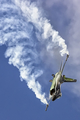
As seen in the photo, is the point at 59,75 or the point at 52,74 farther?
the point at 52,74

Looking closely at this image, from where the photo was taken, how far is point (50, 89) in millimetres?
49438

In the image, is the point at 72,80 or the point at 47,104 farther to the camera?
the point at 72,80

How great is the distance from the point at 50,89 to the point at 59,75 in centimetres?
559

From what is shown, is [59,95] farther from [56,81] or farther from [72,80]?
[72,80]

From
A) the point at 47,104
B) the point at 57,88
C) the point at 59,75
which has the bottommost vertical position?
the point at 47,104

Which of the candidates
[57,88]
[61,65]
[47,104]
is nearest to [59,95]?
[57,88]

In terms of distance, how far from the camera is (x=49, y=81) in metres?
57.7

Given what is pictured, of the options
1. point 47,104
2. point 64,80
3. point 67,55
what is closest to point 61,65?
point 67,55

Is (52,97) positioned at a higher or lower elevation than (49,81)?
lower

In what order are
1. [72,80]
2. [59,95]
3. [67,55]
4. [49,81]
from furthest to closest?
[49,81] < [72,80] < [59,95] < [67,55]

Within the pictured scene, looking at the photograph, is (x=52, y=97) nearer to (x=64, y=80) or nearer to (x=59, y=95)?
(x=59, y=95)

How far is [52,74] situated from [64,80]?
5003mm

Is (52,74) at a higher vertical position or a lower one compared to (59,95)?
higher

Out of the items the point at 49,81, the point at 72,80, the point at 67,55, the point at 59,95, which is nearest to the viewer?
the point at 67,55
